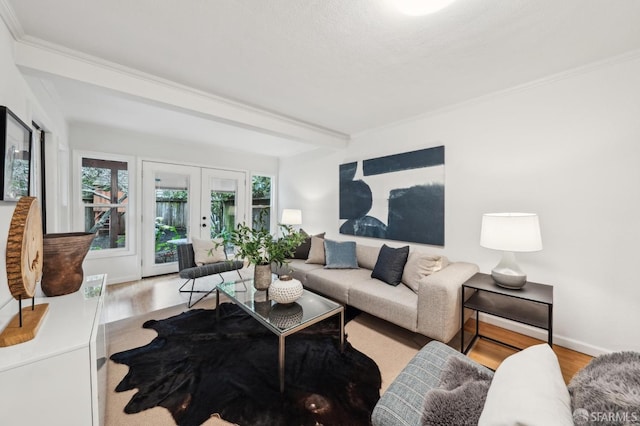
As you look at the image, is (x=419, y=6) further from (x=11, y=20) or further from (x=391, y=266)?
(x=11, y=20)

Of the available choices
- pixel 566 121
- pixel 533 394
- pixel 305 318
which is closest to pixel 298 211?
pixel 305 318

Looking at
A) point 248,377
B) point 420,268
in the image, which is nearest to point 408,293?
point 420,268

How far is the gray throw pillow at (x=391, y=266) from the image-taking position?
8.78 feet

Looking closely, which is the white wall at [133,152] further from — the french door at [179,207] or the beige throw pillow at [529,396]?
the beige throw pillow at [529,396]

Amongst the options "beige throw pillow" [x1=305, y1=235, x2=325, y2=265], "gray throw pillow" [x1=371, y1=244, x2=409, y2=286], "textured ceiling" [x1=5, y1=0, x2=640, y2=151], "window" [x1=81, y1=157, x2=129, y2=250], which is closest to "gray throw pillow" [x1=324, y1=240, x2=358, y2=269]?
"beige throw pillow" [x1=305, y1=235, x2=325, y2=265]

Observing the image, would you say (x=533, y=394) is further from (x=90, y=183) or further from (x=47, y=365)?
(x=90, y=183)

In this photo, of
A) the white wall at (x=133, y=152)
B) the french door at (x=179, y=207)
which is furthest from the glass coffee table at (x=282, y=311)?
the white wall at (x=133, y=152)

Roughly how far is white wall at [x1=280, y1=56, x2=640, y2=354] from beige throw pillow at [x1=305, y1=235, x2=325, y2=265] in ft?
5.20

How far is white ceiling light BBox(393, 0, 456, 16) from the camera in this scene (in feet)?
4.46

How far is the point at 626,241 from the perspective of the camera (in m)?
1.94

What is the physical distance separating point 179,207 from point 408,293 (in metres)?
4.03

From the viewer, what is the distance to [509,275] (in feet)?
6.66

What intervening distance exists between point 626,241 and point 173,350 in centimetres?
369

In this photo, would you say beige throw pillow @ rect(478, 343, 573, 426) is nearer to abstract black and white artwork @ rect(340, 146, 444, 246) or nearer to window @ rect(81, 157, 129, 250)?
abstract black and white artwork @ rect(340, 146, 444, 246)
